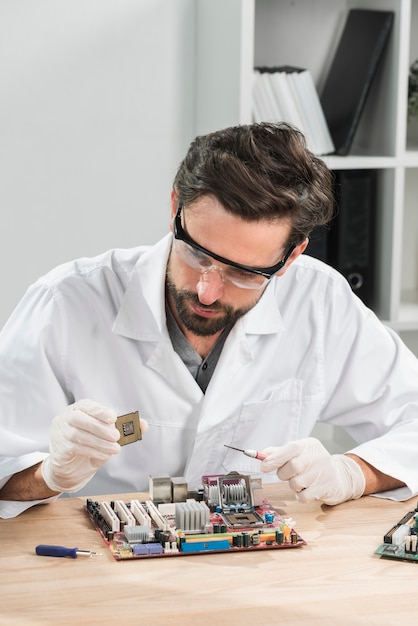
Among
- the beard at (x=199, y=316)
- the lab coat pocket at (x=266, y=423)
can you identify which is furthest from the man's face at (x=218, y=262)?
the lab coat pocket at (x=266, y=423)

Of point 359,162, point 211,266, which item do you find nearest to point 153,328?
point 211,266

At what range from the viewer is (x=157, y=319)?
1908mm

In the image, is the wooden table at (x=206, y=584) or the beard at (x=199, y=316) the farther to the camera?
the beard at (x=199, y=316)

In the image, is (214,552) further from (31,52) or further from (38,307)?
(31,52)

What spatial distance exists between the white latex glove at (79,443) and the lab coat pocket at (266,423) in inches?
15.8

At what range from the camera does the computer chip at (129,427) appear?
160cm

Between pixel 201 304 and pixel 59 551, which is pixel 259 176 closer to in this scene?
pixel 201 304

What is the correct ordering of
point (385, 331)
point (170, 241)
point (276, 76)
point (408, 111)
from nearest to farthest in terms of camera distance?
point (170, 241) < point (385, 331) < point (276, 76) < point (408, 111)

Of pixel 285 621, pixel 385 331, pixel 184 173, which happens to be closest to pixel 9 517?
pixel 285 621

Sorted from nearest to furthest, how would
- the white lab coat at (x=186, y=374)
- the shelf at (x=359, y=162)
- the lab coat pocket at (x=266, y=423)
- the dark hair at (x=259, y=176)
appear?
the dark hair at (x=259, y=176)
the white lab coat at (x=186, y=374)
the lab coat pocket at (x=266, y=423)
the shelf at (x=359, y=162)

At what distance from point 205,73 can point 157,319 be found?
1185mm

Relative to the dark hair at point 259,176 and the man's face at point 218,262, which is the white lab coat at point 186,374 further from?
the dark hair at point 259,176

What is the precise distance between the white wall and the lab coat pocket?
1.06 meters

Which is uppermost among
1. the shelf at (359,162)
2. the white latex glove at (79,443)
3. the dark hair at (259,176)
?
the dark hair at (259,176)
